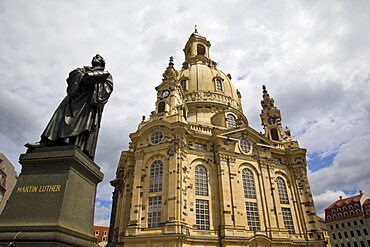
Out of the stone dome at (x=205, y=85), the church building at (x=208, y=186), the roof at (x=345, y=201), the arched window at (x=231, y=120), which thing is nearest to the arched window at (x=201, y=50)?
the stone dome at (x=205, y=85)

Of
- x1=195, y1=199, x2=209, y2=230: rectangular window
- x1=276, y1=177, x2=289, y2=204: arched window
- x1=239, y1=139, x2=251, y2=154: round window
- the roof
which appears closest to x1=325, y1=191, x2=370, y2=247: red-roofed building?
the roof

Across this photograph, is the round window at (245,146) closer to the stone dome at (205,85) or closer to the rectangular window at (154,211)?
the stone dome at (205,85)

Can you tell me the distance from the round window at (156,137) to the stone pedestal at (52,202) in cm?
2191

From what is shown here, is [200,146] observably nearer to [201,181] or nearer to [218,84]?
[201,181]

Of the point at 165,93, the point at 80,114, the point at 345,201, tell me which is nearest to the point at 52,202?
the point at 80,114

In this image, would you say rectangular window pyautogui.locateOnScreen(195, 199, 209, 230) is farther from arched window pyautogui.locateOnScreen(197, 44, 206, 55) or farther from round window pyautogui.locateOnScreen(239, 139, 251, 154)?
arched window pyautogui.locateOnScreen(197, 44, 206, 55)

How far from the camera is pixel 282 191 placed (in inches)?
1267

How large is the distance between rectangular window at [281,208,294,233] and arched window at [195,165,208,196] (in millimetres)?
10527

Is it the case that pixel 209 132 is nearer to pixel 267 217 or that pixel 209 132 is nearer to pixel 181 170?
pixel 181 170

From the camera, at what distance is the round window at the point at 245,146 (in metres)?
31.9

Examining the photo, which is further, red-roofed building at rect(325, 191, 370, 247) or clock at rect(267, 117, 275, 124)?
red-roofed building at rect(325, 191, 370, 247)

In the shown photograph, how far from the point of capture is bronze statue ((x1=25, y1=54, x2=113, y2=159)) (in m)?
6.80

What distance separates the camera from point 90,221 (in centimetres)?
657

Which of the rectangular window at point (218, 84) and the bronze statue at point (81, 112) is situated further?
the rectangular window at point (218, 84)
